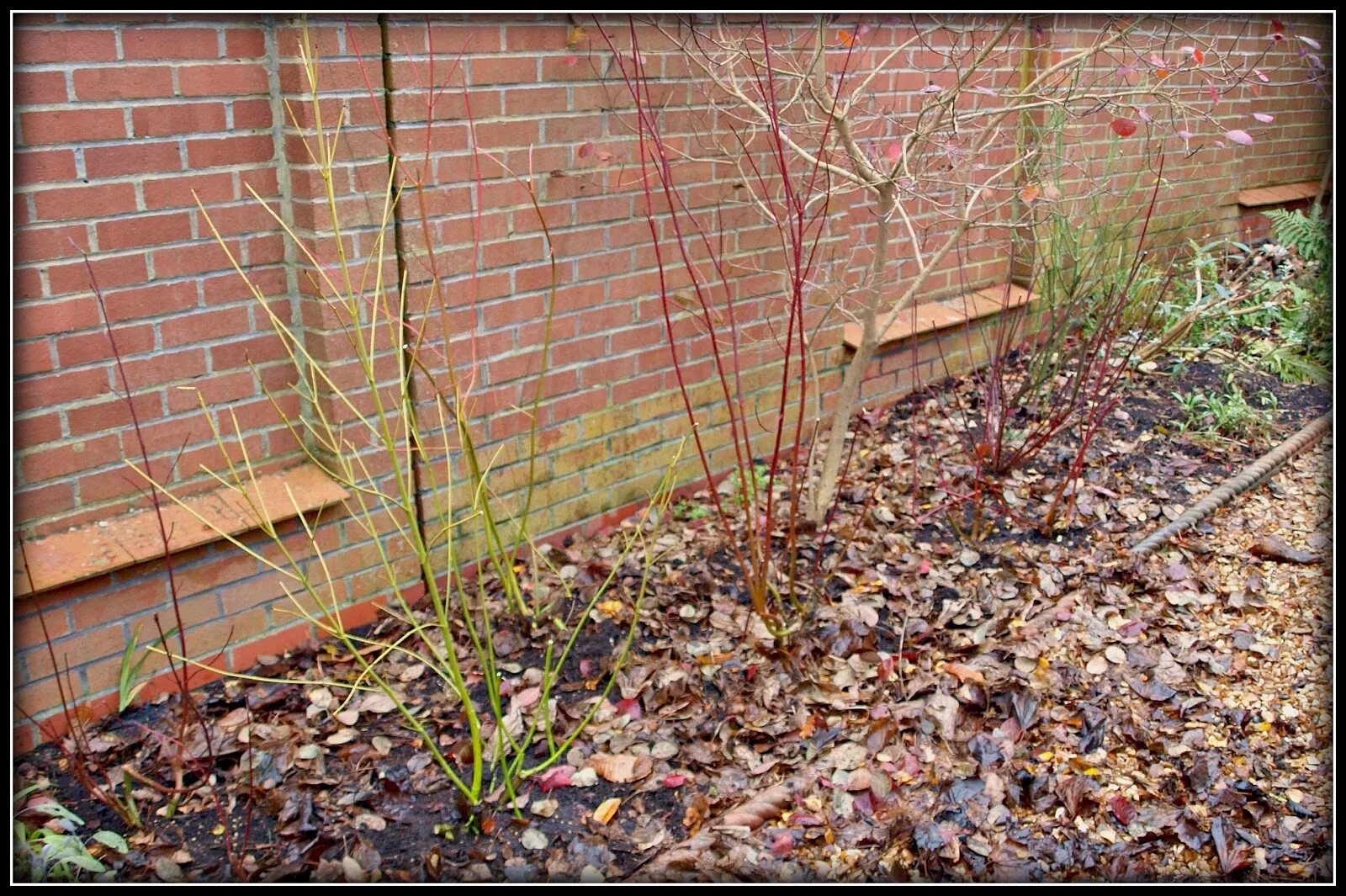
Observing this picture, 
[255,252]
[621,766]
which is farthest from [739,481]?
[255,252]

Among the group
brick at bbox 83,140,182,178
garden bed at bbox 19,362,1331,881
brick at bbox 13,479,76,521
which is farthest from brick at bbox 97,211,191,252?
garden bed at bbox 19,362,1331,881

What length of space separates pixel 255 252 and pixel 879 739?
1998mm

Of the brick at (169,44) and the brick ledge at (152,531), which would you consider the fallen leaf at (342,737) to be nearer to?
the brick ledge at (152,531)

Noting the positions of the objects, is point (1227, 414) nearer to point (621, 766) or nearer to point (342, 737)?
point (621, 766)

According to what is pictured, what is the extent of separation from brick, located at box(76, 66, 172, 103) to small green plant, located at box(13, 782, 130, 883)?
5.10 ft

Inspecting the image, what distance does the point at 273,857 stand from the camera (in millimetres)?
2299

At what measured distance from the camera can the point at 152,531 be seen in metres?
2.63

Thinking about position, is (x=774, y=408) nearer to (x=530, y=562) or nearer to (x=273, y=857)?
(x=530, y=562)

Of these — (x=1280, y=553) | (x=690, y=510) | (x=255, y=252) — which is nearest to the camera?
(x=255, y=252)

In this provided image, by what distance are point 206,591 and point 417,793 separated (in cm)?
79

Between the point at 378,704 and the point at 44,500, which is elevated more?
the point at 44,500

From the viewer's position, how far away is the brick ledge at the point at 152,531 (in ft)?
8.04

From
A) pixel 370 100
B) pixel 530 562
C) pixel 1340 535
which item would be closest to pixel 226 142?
pixel 370 100

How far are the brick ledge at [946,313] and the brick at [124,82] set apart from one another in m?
2.60
